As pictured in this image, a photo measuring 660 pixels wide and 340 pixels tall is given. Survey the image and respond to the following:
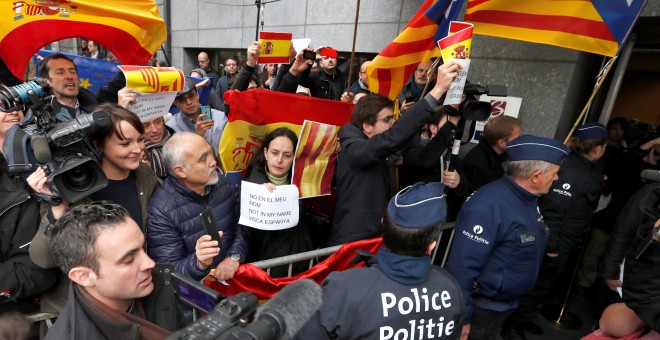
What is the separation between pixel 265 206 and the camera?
2428mm

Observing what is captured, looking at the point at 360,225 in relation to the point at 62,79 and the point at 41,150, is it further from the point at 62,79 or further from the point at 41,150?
the point at 62,79

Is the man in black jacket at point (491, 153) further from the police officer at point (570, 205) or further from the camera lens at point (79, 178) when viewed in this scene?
the camera lens at point (79, 178)

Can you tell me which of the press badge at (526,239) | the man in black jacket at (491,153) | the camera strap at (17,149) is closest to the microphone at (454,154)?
the man in black jacket at (491,153)

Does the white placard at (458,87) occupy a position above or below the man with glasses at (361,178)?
above

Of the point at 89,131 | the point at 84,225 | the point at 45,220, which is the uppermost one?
the point at 89,131

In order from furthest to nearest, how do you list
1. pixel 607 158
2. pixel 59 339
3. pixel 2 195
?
pixel 607 158, pixel 2 195, pixel 59 339

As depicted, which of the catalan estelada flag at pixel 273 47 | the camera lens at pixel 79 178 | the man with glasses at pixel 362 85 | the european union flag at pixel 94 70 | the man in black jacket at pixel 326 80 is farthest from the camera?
the european union flag at pixel 94 70

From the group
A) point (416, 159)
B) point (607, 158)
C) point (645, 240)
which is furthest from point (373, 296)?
point (607, 158)

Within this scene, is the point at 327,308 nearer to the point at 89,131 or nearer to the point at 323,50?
the point at 89,131

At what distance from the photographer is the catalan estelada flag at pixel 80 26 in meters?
3.13

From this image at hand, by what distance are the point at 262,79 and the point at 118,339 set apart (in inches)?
251

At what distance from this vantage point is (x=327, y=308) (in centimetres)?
150

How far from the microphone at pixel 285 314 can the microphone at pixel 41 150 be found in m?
1.42

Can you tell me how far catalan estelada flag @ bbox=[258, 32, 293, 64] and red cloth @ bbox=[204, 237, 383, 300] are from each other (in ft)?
8.16
